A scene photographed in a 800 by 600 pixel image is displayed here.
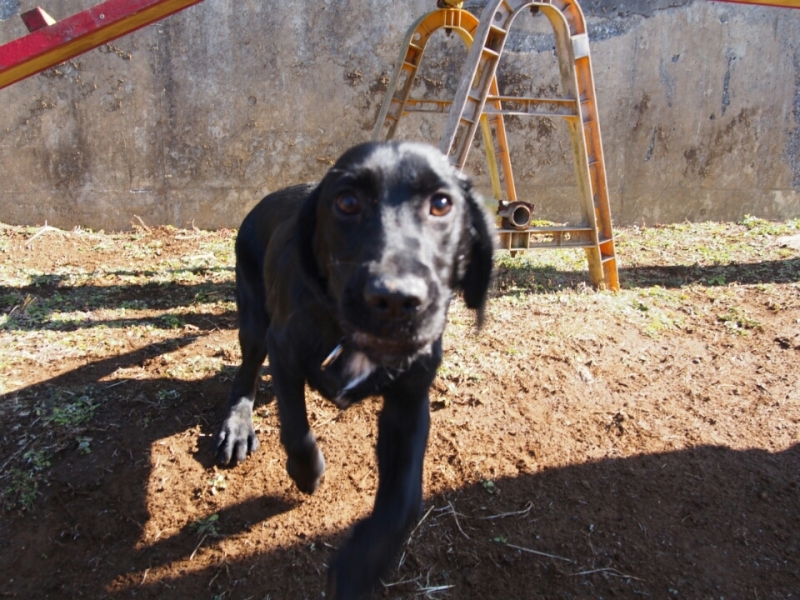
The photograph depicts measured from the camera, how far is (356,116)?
20.6ft

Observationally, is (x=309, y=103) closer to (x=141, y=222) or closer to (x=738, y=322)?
(x=141, y=222)

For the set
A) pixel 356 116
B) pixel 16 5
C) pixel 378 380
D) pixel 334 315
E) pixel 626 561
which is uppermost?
pixel 16 5

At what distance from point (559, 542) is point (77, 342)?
304 cm

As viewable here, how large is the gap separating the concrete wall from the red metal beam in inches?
116

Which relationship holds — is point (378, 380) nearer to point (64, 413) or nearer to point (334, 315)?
point (334, 315)

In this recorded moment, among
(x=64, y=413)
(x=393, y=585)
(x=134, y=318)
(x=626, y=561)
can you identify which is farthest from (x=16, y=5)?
(x=626, y=561)

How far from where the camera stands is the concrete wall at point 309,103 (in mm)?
5949

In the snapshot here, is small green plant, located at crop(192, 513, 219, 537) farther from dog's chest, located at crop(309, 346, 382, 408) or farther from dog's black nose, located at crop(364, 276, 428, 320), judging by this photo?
dog's black nose, located at crop(364, 276, 428, 320)

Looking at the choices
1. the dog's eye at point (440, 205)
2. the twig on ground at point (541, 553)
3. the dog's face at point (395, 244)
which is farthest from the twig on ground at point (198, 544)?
the dog's eye at point (440, 205)

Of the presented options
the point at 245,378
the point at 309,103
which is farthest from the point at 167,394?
the point at 309,103

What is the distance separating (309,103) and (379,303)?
17.1 feet

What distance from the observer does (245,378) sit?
2.91 meters

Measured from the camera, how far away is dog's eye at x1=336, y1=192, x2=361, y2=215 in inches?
73.4

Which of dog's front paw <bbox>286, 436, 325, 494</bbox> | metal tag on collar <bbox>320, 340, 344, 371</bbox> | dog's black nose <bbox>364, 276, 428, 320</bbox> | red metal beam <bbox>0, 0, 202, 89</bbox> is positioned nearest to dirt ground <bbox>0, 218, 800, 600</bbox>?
dog's front paw <bbox>286, 436, 325, 494</bbox>
